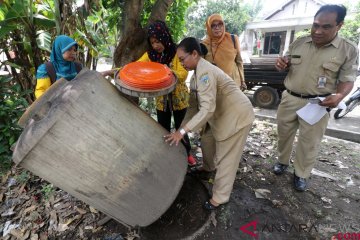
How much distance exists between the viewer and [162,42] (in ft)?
8.38

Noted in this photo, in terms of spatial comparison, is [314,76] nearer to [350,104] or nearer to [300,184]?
[300,184]

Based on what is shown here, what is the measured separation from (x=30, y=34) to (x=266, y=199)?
391cm

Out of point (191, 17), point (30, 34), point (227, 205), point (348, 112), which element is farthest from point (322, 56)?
point (191, 17)

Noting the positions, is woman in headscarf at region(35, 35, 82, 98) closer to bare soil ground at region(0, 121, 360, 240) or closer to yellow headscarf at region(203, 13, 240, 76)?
bare soil ground at region(0, 121, 360, 240)

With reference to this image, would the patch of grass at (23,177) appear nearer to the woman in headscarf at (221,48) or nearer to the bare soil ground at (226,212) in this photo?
the bare soil ground at (226,212)

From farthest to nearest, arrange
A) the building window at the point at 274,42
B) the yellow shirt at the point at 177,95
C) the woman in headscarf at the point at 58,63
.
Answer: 1. the building window at the point at 274,42
2. the yellow shirt at the point at 177,95
3. the woman in headscarf at the point at 58,63

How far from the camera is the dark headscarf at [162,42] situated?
251 cm

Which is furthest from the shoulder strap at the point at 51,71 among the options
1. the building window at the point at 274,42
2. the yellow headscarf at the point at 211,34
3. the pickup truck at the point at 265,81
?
the building window at the point at 274,42

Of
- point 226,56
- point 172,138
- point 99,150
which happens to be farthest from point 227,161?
point 226,56

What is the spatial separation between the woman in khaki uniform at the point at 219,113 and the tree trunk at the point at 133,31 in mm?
1380

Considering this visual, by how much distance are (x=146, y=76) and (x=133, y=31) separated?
5.35 ft

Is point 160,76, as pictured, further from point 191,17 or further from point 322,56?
point 191,17

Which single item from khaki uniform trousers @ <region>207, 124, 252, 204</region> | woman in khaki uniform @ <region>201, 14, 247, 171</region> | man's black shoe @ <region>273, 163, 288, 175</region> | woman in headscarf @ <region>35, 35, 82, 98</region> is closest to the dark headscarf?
woman in khaki uniform @ <region>201, 14, 247, 171</region>

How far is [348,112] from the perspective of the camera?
231 inches
